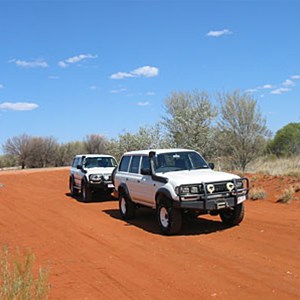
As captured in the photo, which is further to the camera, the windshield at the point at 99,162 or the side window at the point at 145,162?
the windshield at the point at 99,162

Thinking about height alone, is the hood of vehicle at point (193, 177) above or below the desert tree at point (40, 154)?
below

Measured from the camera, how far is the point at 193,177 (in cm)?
1066

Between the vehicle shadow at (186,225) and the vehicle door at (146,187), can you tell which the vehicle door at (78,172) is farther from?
the vehicle door at (146,187)

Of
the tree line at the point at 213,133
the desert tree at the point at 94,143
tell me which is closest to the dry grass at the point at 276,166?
the tree line at the point at 213,133

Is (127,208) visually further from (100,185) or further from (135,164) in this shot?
(100,185)

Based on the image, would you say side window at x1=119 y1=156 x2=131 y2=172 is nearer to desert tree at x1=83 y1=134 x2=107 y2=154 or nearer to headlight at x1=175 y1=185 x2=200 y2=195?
headlight at x1=175 y1=185 x2=200 y2=195

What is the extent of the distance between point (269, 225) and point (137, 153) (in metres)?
4.26

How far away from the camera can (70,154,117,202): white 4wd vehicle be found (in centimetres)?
1852

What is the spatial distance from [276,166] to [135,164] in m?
12.9

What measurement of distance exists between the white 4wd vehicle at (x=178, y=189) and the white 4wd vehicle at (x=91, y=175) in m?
5.19

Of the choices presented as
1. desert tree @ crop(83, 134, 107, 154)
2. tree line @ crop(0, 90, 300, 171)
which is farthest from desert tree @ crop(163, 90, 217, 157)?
desert tree @ crop(83, 134, 107, 154)

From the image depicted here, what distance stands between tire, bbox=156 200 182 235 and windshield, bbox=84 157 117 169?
30.7 ft

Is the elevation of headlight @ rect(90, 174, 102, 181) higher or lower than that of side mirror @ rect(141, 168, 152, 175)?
lower

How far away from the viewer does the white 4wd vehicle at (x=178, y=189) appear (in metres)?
10.2
